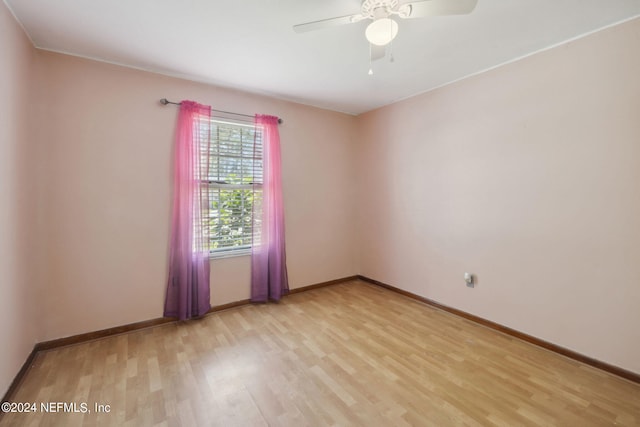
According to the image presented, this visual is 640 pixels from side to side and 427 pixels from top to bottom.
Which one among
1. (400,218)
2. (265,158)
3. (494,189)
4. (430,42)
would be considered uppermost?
(430,42)

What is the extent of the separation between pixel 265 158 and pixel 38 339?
2.58 m

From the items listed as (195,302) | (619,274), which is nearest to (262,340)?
(195,302)

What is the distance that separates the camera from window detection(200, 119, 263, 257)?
2.93 m

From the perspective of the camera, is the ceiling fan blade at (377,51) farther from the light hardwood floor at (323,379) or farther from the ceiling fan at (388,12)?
the light hardwood floor at (323,379)

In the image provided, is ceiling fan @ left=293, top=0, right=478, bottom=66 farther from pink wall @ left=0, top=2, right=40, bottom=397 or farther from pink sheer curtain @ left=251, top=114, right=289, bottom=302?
pink wall @ left=0, top=2, right=40, bottom=397

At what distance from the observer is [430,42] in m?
2.09

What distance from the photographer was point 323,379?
187cm

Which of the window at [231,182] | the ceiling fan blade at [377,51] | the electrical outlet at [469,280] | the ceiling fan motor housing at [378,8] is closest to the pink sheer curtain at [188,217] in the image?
the window at [231,182]

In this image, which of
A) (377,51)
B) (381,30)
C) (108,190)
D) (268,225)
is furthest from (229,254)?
(381,30)

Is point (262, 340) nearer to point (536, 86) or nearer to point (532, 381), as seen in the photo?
point (532, 381)

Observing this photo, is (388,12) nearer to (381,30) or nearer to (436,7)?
(381,30)

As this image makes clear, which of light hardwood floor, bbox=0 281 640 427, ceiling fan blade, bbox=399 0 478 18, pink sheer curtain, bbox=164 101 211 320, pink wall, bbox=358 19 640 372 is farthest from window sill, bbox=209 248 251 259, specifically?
ceiling fan blade, bbox=399 0 478 18

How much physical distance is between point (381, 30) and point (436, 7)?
292mm

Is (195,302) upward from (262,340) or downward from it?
upward
